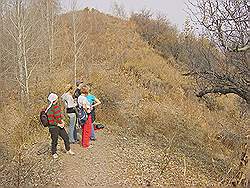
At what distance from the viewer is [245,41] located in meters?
8.04

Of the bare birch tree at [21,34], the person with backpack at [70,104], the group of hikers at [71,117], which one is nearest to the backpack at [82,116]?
the group of hikers at [71,117]

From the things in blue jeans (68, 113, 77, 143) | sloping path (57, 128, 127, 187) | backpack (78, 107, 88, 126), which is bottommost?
sloping path (57, 128, 127, 187)

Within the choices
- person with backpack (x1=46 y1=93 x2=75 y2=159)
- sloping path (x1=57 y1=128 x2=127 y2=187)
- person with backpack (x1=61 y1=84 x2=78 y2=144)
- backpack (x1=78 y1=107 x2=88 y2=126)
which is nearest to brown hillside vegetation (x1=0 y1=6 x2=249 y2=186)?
sloping path (x1=57 y1=128 x2=127 y2=187)

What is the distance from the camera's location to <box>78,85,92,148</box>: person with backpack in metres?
9.60

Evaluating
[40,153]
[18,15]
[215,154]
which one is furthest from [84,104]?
[18,15]

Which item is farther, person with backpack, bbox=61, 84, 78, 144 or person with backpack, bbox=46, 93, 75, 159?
person with backpack, bbox=61, 84, 78, 144

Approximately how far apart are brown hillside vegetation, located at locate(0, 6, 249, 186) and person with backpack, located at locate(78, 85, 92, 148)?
995 mm

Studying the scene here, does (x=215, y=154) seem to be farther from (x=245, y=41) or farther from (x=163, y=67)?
(x=163, y=67)

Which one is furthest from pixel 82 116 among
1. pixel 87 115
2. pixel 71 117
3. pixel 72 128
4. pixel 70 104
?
pixel 72 128

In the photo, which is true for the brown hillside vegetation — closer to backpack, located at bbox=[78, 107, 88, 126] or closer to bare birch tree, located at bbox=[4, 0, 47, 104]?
bare birch tree, located at bbox=[4, 0, 47, 104]

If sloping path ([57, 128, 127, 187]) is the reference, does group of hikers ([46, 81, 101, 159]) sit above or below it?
above

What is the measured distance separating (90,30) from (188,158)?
81.9 feet

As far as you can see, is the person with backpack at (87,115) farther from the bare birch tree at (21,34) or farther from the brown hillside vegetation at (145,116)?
the bare birch tree at (21,34)

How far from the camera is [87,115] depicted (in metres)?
9.75
